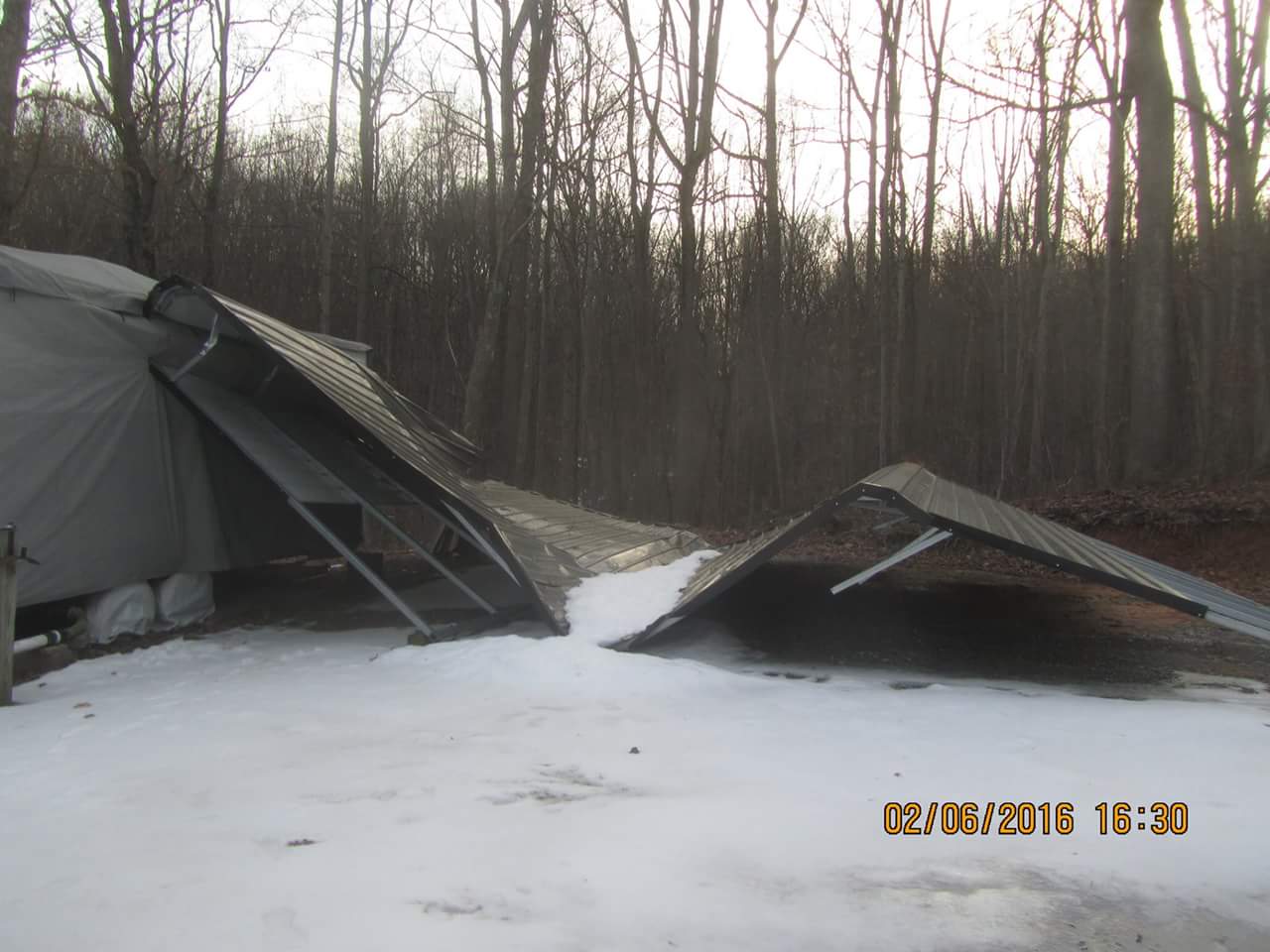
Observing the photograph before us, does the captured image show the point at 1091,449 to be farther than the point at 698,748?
Yes

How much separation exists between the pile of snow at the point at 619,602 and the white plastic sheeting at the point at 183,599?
2.96 m

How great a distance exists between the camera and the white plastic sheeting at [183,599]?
6328 millimetres

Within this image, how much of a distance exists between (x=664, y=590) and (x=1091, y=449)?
13894 millimetres

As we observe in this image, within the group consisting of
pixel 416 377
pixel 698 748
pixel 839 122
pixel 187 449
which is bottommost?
pixel 698 748

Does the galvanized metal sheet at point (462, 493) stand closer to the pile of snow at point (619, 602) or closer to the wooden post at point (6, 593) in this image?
the pile of snow at point (619, 602)

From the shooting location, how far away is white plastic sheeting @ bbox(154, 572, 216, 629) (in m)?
6.33

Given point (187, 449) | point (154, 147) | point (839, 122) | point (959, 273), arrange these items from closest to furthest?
point (187, 449), point (154, 147), point (839, 122), point (959, 273)

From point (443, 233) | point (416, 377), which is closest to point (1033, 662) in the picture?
point (416, 377)

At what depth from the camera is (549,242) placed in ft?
58.3

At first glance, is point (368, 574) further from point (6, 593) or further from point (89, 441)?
point (6, 593)

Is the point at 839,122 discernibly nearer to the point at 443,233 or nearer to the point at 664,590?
the point at 443,233

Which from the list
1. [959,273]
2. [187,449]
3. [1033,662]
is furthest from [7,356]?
[959,273]

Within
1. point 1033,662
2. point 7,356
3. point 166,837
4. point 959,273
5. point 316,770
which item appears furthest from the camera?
point 959,273

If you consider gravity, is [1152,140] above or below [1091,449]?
above
